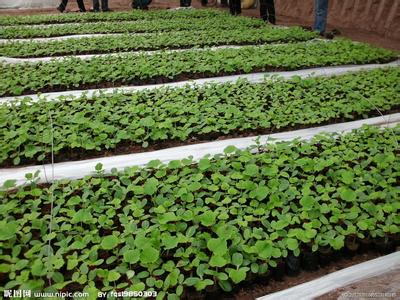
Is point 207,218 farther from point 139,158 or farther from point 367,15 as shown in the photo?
point 367,15

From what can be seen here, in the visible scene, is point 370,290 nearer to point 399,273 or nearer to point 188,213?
point 399,273

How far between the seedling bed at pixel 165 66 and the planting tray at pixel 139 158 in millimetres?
2012

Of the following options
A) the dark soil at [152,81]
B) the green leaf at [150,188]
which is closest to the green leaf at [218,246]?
the green leaf at [150,188]

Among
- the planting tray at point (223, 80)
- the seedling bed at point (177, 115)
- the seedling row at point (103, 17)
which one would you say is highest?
the seedling bed at point (177, 115)

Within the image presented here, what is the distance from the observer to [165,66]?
5090 mm

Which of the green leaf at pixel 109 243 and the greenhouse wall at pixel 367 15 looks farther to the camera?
the greenhouse wall at pixel 367 15

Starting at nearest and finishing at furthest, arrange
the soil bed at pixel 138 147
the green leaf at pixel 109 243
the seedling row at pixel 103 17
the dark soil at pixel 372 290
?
the dark soil at pixel 372 290 < the green leaf at pixel 109 243 < the soil bed at pixel 138 147 < the seedling row at pixel 103 17

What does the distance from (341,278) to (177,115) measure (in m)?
2.35

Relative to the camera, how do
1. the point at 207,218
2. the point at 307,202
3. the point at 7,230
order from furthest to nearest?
the point at 307,202
the point at 207,218
the point at 7,230

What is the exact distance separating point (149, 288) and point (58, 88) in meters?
3.64

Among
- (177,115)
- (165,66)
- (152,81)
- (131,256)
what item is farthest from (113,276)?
(165,66)

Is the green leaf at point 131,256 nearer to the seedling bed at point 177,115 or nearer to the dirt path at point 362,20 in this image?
the seedling bed at point 177,115

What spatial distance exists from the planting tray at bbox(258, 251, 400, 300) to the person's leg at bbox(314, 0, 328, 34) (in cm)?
743

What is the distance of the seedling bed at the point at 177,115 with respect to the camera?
116 inches
